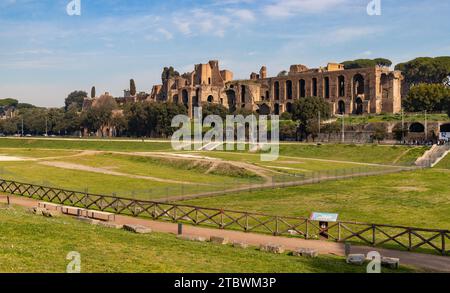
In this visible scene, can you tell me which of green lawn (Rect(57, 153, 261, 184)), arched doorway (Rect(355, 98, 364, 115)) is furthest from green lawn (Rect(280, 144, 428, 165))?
arched doorway (Rect(355, 98, 364, 115))

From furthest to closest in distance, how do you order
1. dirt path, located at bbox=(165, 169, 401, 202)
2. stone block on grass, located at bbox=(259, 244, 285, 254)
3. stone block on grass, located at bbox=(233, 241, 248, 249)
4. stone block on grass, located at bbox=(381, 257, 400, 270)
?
dirt path, located at bbox=(165, 169, 401, 202) → stone block on grass, located at bbox=(233, 241, 248, 249) → stone block on grass, located at bbox=(259, 244, 285, 254) → stone block on grass, located at bbox=(381, 257, 400, 270)

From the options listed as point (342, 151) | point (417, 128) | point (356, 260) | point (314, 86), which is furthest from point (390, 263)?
point (314, 86)

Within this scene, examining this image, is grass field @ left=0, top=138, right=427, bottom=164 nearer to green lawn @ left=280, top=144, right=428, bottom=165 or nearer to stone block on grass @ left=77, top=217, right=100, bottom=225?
green lawn @ left=280, top=144, right=428, bottom=165

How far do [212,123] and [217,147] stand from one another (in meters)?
34.9

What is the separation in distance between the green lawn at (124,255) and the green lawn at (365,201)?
12.1 metres

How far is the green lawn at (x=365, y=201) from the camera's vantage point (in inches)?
1234

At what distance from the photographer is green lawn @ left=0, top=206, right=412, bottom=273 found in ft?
53.1

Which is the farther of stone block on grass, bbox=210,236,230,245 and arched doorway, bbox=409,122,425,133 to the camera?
arched doorway, bbox=409,122,425,133

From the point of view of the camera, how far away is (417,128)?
→ 98.9 m

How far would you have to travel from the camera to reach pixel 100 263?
1650 centimetres

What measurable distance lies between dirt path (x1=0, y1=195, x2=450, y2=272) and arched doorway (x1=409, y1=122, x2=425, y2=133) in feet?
264

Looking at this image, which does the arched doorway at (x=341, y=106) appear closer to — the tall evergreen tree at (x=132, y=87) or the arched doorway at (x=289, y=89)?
the arched doorway at (x=289, y=89)
